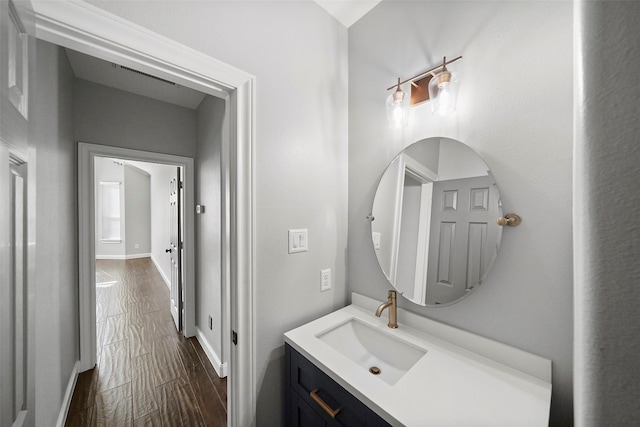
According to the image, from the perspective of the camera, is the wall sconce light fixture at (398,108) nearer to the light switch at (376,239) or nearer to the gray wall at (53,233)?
the light switch at (376,239)

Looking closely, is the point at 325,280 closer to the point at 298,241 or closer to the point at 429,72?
the point at 298,241

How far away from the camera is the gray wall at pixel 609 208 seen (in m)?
0.13

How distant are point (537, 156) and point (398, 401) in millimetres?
984

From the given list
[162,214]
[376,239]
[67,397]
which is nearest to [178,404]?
[67,397]

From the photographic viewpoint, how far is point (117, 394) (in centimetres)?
191

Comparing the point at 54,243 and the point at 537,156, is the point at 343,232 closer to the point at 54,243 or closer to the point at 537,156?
the point at 537,156

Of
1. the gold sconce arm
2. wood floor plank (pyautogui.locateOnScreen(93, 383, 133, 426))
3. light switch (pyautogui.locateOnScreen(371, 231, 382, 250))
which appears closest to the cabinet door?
light switch (pyautogui.locateOnScreen(371, 231, 382, 250))

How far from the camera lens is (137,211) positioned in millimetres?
7000

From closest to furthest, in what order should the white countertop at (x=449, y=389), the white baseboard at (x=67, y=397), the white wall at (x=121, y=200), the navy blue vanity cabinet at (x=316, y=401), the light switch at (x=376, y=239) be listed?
the white countertop at (x=449, y=389)
the navy blue vanity cabinet at (x=316, y=401)
the light switch at (x=376, y=239)
the white baseboard at (x=67, y=397)
the white wall at (x=121, y=200)

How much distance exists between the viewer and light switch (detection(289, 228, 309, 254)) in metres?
1.29

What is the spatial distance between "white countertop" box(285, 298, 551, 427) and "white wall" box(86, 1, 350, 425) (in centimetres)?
27

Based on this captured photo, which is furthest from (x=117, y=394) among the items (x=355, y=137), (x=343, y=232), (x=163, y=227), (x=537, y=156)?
(x=163, y=227)

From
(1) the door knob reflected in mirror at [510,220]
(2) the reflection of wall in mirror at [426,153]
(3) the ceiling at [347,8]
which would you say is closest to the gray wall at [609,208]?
(1) the door knob reflected in mirror at [510,220]

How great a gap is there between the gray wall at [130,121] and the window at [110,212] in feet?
18.3
